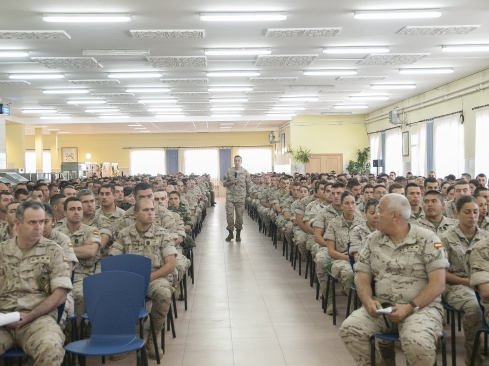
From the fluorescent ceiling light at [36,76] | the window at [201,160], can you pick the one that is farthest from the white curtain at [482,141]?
the window at [201,160]

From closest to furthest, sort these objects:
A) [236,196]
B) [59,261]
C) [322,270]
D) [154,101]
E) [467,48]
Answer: [59,261], [322,270], [467,48], [236,196], [154,101]

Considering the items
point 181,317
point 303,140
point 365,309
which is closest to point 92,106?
point 303,140

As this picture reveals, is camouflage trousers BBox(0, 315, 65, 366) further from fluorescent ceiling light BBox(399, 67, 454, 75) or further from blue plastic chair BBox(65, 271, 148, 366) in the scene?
fluorescent ceiling light BBox(399, 67, 454, 75)

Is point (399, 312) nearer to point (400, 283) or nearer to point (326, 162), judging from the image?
point (400, 283)

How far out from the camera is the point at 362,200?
7793 millimetres

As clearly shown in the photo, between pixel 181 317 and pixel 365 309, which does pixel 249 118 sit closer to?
pixel 181 317

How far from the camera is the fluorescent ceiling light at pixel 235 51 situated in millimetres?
10195

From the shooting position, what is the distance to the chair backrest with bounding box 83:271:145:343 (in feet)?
12.5

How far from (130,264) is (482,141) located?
35.7 ft

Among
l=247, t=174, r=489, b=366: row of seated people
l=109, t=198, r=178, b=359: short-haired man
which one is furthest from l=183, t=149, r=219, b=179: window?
l=247, t=174, r=489, b=366: row of seated people

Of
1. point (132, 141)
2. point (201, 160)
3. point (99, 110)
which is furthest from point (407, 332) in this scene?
point (132, 141)

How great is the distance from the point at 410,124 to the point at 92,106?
34.4 ft

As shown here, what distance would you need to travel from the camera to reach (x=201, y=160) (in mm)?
32250

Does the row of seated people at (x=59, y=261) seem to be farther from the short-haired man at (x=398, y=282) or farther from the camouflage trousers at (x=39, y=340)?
the short-haired man at (x=398, y=282)
